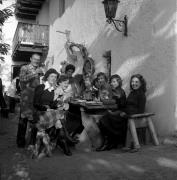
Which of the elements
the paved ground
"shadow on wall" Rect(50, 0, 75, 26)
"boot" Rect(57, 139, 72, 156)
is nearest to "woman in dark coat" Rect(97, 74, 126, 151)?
the paved ground

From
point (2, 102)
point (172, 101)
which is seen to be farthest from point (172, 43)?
point (2, 102)

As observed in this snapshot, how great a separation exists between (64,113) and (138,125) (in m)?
1.24

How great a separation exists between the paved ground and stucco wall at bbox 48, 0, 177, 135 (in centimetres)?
93

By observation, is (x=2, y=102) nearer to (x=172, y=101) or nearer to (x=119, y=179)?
(x=172, y=101)

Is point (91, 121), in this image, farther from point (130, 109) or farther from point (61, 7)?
point (61, 7)

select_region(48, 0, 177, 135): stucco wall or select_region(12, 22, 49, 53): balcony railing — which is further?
select_region(12, 22, 49, 53): balcony railing

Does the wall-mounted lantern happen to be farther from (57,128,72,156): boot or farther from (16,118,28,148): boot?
(57,128,72,156): boot

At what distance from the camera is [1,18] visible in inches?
166

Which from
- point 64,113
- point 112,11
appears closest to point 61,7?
point 112,11

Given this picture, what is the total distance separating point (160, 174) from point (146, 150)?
4.66 feet

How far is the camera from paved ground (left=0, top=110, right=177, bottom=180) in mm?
4262

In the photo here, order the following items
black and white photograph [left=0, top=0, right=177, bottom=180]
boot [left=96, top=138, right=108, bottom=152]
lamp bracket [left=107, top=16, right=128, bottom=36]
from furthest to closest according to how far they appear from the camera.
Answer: lamp bracket [left=107, top=16, right=128, bottom=36], boot [left=96, top=138, right=108, bottom=152], black and white photograph [left=0, top=0, right=177, bottom=180]

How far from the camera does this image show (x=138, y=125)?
19.8ft

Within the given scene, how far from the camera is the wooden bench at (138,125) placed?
5.73 metres
